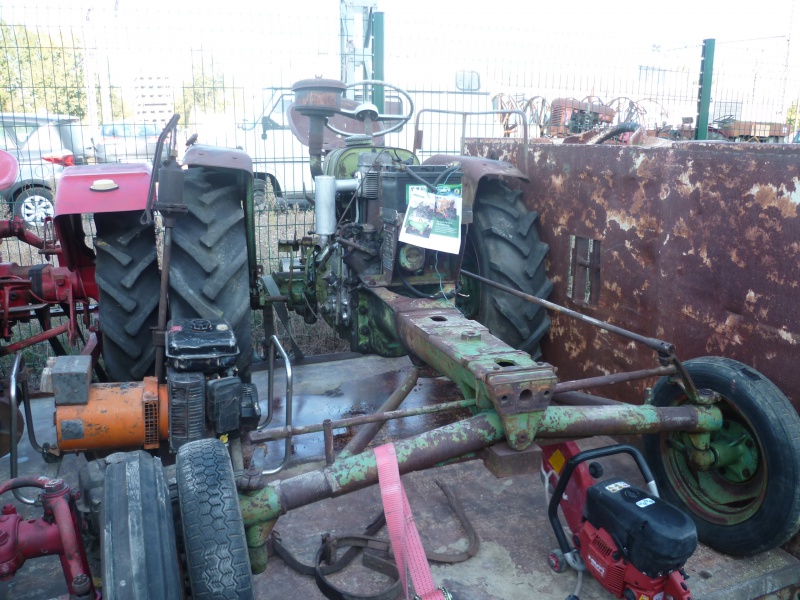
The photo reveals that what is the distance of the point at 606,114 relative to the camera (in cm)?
848

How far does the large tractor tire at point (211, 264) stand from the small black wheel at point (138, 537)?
1141 mm

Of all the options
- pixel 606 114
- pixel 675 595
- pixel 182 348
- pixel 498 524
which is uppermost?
pixel 606 114

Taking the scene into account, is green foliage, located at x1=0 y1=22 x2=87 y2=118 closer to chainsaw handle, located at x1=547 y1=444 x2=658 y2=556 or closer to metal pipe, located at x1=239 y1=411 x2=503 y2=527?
metal pipe, located at x1=239 y1=411 x2=503 y2=527

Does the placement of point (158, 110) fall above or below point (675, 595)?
above

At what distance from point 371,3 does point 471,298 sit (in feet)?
12.0

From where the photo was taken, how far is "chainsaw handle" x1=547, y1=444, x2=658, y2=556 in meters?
2.43

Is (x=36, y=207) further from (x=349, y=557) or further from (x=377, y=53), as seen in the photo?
(x=349, y=557)

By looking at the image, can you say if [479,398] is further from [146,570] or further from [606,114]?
[606,114]

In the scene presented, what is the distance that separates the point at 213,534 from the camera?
1.75 m

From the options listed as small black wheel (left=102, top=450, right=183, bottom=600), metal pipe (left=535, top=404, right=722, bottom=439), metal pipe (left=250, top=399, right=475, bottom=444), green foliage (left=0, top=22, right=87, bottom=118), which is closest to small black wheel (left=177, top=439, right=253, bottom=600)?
small black wheel (left=102, top=450, right=183, bottom=600)

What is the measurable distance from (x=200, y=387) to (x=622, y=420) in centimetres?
147

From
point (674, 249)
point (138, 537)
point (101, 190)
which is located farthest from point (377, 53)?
point (138, 537)

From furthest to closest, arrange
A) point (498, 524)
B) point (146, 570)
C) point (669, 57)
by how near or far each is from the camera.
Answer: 1. point (669, 57)
2. point (498, 524)
3. point (146, 570)

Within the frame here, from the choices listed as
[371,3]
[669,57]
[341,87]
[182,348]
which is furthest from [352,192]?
[669,57]
